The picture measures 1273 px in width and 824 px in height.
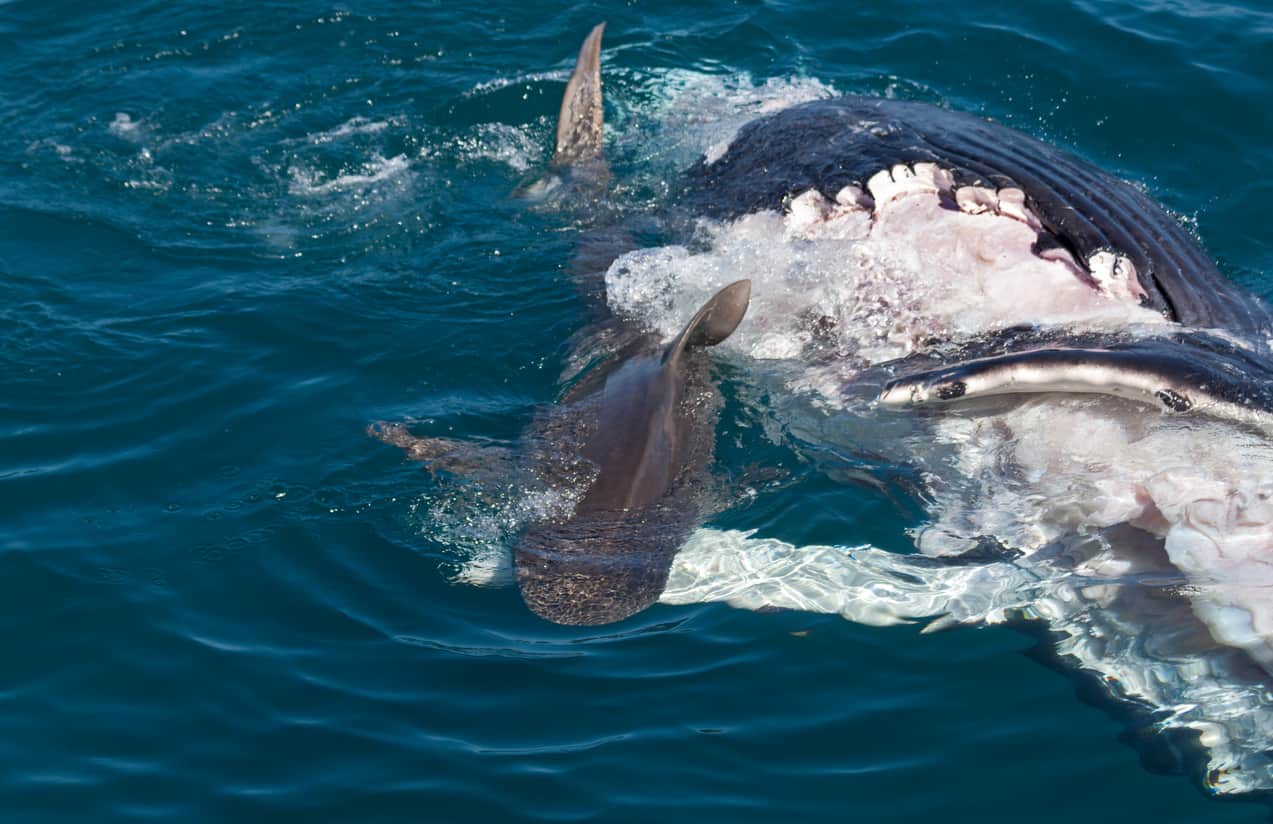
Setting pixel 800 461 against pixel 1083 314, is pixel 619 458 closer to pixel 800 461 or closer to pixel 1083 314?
pixel 800 461

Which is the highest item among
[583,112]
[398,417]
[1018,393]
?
[583,112]

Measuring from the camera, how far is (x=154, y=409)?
389 inches

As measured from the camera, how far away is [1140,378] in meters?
7.12

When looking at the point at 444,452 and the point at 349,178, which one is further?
the point at 349,178

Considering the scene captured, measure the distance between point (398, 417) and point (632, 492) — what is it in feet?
8.00

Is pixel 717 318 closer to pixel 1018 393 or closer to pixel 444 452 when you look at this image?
pixel 1018 393

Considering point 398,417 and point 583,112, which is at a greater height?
point 583,112

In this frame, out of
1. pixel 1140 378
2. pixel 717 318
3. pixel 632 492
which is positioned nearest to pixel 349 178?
pixel 717 318

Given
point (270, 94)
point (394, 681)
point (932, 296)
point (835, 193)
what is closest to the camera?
point (394, 681)

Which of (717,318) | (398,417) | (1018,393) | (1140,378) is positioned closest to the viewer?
(1140,378)

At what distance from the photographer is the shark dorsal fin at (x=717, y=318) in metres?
8.25

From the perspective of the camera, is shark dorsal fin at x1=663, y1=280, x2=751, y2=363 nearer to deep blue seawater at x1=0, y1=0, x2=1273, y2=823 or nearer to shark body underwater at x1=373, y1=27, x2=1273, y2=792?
shark body underwater at x1=373, y1=27, x2=1273, y2=792

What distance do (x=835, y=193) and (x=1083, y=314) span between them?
2.10 metres

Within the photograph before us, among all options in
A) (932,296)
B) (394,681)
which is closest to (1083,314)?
(932,296)
